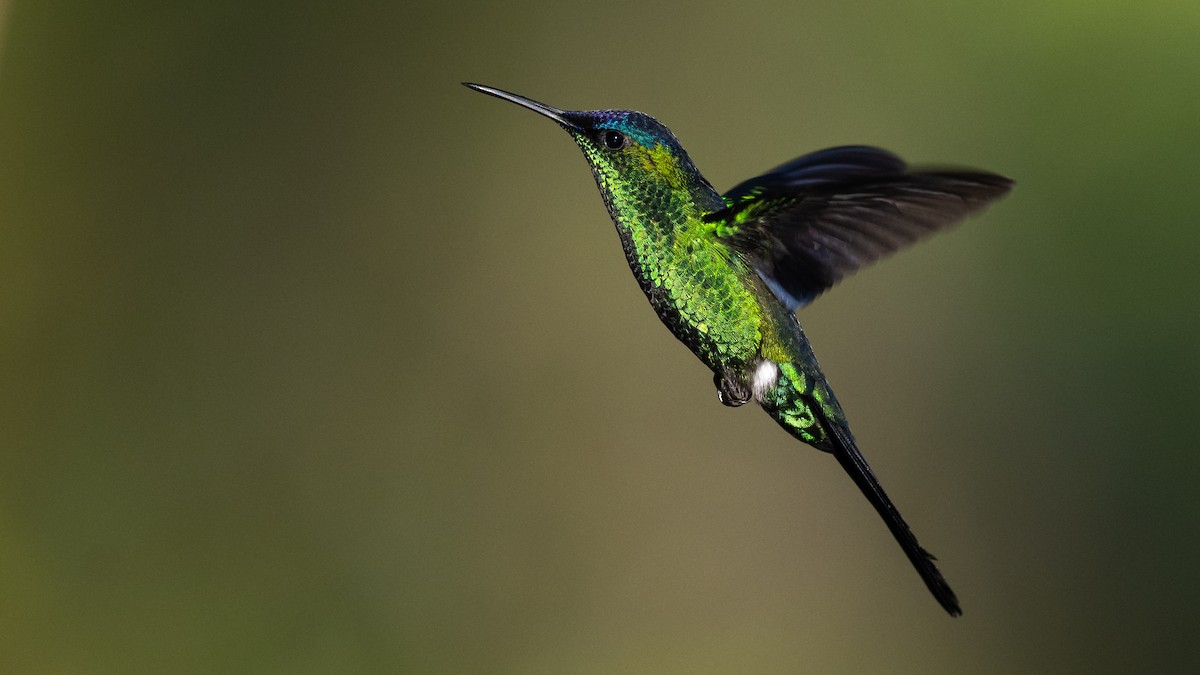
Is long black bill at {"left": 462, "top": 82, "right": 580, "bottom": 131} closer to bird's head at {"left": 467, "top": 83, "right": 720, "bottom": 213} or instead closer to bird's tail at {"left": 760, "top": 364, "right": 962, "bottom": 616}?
bird's head at {"left": 467, "top": 83, "right": 720, "bottom": 213}

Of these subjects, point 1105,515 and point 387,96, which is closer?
point 1105,515

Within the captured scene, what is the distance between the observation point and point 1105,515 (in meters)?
1.81

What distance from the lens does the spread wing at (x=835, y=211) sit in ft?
1.60

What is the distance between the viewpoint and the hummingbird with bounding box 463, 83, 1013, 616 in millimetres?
544

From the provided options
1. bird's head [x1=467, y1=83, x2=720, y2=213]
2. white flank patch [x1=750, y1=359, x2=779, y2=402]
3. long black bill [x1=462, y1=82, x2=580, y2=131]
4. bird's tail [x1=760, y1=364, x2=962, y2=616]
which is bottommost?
bird's tail [x1=760, y1=364, x2=962, y2=616]

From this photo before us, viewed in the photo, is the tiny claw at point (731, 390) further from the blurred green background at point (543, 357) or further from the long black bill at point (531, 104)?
the blurred green background at point (543, 357)

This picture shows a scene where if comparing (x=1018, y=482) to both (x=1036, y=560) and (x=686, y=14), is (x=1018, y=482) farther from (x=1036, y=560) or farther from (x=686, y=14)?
(x=686, y=14)

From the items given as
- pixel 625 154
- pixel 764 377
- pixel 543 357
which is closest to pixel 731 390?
pixel 764 377

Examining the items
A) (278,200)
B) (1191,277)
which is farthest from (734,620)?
(278,200)

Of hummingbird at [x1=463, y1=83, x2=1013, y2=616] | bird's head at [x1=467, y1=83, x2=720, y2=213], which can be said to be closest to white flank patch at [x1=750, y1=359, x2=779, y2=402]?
hummingbird at [x1=463, y1=83, x2=1013, y2=616]

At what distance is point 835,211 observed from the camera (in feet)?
1.91

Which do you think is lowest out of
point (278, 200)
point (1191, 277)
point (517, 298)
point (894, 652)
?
point (894, 652)

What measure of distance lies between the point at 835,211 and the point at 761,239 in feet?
0.22

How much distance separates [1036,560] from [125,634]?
1.65 m
